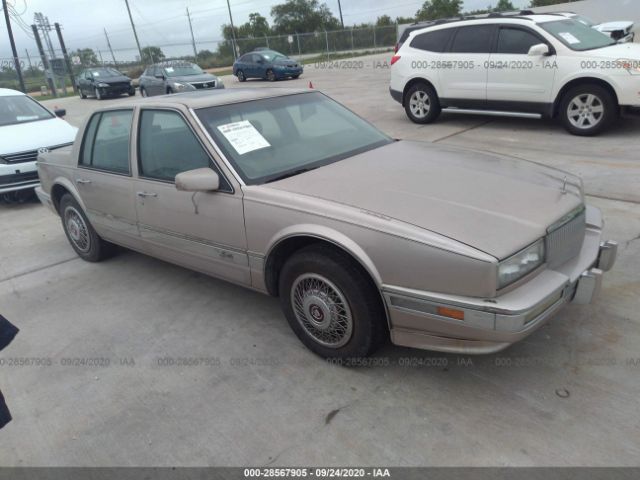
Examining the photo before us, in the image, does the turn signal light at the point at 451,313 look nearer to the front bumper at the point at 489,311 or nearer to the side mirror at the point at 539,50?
the front bumper at the point at 489,311

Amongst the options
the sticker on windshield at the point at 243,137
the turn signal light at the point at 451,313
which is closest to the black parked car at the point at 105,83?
the sticker on windshield at the point at 243,137

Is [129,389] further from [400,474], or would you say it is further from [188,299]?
[400,474]

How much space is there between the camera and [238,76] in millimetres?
26438

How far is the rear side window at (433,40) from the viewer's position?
902 centimetres

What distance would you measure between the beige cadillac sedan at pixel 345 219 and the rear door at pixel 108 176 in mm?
18

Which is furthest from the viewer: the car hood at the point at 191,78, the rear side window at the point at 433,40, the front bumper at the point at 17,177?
the car hood at the point at 191,78

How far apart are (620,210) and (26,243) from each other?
636 cm

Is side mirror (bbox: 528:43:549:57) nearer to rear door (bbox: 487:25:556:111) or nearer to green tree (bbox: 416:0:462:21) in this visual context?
rear door (bbox: 487:25:556:111)

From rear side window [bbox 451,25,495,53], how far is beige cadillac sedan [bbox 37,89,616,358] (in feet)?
17.8

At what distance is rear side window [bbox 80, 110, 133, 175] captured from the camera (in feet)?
13.3

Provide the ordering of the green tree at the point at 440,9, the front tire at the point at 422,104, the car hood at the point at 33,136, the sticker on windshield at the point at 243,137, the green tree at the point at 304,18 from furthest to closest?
the green tree at the point at 304,18, the green tree at the point at 440,9, the front tire at the point at 422,104, the car hood at the point at 33,136, the sticker on windshield at the point at 243,137

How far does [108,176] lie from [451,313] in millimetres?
3105

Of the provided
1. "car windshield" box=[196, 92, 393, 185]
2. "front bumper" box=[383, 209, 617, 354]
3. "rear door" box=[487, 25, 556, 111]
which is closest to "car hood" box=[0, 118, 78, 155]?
"car windshield" box=[196, 92, 393, 185]

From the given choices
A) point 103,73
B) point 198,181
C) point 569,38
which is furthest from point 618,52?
point 103,73
